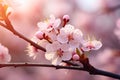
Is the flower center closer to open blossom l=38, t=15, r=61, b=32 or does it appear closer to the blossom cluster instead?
the blossom cluster

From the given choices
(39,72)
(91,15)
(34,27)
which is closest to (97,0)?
(91,15)

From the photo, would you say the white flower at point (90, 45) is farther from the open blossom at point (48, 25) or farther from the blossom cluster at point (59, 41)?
the open blossom at point (48, 25)

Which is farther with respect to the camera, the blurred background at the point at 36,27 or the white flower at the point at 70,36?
the blurred background at the point at 36,27

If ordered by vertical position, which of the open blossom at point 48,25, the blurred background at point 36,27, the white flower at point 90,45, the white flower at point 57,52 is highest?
the blurred background at point 36,27

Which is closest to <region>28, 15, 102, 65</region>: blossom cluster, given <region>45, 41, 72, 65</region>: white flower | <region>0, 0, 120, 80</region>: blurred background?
<region>45, 41, 72, 65</region>: white flower

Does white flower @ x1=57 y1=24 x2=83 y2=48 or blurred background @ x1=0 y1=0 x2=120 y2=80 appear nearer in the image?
white flower @ x1=57 y1=24 x2=83 y2=48

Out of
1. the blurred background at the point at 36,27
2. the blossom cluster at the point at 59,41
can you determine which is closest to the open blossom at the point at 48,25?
the blossom cluster at the point at 59,41

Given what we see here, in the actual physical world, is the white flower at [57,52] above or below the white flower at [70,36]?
below

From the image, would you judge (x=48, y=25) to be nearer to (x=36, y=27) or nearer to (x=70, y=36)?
(x=70, y=36)
